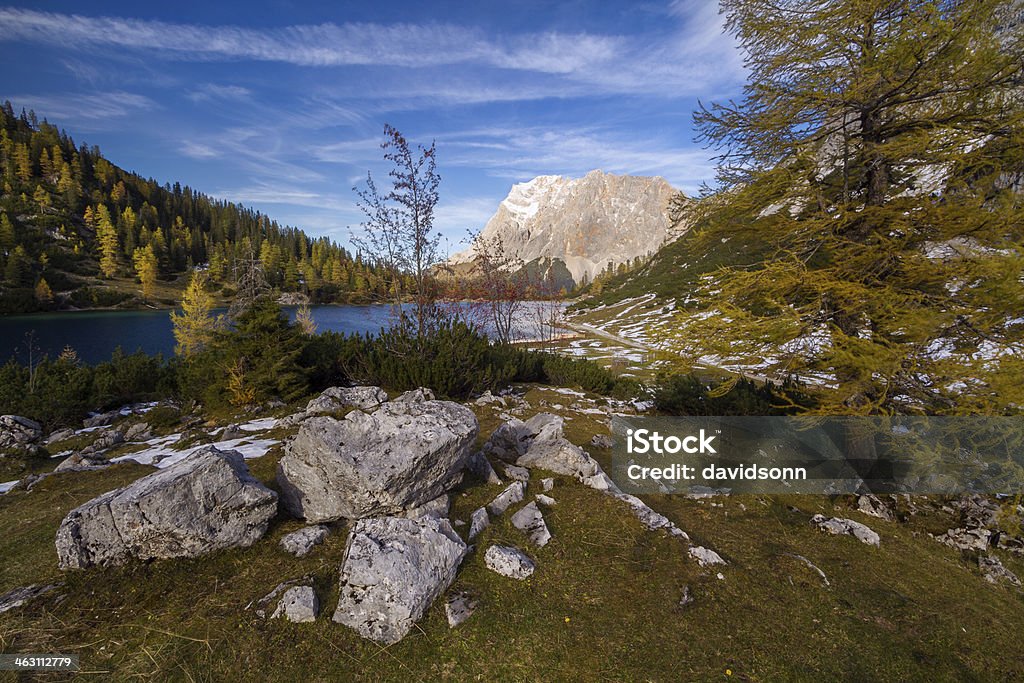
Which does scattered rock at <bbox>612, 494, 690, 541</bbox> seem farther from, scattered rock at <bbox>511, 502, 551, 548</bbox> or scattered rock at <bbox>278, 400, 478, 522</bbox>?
scattered rock at <bbox>278, 400, 478, 522</bbox>

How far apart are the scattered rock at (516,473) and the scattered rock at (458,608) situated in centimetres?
227

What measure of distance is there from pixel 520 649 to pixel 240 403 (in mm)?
9979

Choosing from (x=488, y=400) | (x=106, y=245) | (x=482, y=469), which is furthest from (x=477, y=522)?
(x=106, y=245)

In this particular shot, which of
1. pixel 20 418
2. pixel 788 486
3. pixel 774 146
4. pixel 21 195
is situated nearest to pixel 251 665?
pixel 788 486

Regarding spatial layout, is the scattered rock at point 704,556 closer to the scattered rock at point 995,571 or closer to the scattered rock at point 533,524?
the scattered rock at point 533,524

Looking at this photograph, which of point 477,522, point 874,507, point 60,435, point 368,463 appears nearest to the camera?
point 368,463

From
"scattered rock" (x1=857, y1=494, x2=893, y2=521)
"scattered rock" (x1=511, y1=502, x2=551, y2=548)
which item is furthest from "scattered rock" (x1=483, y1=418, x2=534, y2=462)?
"scattered rock" (x1=857, y1=494, x2=893, y2=521)

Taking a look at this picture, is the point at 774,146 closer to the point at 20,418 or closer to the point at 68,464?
the point at 68,464

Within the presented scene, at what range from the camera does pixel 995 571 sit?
5422mm

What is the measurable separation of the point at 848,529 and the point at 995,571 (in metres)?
1.68

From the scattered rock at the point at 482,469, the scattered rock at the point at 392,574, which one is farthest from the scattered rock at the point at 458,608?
the scattered rock at the point at 482,469

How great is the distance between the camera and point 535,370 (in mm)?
15133

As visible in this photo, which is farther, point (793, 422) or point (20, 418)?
point (20, 418)

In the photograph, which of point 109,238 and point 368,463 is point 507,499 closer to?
point 368,463
